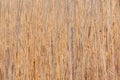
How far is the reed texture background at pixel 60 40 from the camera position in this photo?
2.32 metres

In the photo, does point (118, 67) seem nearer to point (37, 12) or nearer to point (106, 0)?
point (106, 0)

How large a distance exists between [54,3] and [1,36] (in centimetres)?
56

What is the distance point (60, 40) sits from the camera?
245 cm

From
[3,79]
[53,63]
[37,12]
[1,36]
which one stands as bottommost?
[3,79]

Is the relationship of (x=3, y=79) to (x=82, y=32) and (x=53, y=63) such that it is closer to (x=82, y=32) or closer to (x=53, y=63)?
(x=53, y=63)

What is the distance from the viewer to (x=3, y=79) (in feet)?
8.71

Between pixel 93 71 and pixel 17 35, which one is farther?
pixel 17 35

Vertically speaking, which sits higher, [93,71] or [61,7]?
[61,7]

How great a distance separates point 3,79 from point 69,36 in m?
0.70

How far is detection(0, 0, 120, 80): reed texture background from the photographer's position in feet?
7.62

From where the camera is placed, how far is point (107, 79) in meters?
2.32

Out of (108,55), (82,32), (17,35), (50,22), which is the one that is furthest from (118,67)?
(17,35)

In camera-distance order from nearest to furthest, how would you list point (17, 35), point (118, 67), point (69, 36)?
1. point (118, 67)
2. point (69, 36)
3. point (17, 35)

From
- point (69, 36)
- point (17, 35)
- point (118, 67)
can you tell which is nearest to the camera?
point (118, 67)
